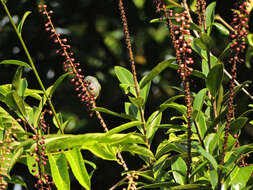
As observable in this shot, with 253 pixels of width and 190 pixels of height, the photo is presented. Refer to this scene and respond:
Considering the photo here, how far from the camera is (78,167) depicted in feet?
3.43

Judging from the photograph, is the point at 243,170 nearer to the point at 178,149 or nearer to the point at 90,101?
the point at 178,149

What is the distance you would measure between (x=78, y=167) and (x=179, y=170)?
0.25 m

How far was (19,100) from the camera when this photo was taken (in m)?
1.15

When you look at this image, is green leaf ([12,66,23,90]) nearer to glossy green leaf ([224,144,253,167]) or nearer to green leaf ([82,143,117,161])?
green leaf ([82,143,117,161])

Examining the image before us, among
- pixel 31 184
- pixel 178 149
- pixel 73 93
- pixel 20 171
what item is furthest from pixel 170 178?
pixel 73 93

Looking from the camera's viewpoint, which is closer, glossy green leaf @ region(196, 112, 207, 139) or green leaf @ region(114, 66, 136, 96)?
glossy green leaf @ region(196, 112, 207, 139)

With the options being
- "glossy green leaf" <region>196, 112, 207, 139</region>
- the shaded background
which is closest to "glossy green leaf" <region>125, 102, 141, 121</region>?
"glossy green leaf" <region>196, 112, 207, 139</region>

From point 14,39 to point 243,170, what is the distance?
299cm

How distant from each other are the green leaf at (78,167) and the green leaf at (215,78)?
352mm

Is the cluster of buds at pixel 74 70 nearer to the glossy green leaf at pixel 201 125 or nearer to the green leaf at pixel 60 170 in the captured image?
the green leaf at pixel 60 170

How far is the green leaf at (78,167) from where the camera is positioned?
40.1 inches

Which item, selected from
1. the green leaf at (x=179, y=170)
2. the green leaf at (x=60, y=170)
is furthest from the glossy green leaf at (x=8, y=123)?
the green leaf at (x=179, y=170)

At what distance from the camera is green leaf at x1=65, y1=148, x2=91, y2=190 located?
3.34 ft

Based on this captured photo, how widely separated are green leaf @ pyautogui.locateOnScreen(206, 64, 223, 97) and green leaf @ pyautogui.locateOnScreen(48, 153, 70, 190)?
15.4 inches
